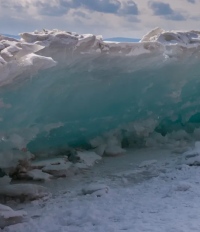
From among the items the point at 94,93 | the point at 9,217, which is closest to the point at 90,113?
the point at 94,93

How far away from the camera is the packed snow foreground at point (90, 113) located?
175 inches

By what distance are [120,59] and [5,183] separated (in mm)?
2060

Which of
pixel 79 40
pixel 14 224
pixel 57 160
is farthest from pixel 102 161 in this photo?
pixel 14 224

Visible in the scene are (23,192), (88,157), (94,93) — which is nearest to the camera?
A: (23,192)

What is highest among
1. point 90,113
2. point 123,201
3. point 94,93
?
point 94,93

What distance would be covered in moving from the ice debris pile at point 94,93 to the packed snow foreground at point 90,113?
0.04 feet

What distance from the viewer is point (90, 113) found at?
604 cm

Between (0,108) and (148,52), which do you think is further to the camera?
(148,52)

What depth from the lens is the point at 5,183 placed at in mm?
4816

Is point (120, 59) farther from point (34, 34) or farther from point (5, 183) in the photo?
point (5, 183)

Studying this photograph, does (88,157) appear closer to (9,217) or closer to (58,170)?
(58,170)

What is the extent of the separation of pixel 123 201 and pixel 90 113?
5.95 feet

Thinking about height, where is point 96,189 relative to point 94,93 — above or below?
below

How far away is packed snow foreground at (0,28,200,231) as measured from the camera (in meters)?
4.45
